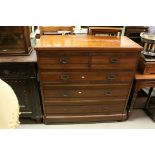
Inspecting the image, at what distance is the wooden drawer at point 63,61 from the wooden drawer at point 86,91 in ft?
0.74

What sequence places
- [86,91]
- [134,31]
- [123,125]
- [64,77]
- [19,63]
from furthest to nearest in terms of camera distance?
[134,31]
[123,125]
[86,91]
[64,77]
[19,63]

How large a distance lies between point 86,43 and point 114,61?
0.30 meters

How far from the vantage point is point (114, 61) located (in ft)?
5.35

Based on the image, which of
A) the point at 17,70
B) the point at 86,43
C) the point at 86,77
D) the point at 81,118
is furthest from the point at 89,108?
the point at 17,70

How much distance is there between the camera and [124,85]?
180 cm

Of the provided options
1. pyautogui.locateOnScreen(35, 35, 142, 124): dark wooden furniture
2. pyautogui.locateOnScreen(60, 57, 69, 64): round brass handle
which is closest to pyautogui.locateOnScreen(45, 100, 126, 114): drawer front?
pyautogui.locateOnScreen(35, 35, 142, 124): dark wooden furniture

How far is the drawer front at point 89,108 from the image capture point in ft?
6.26

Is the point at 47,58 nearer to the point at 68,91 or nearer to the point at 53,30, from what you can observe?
the point at 68,91

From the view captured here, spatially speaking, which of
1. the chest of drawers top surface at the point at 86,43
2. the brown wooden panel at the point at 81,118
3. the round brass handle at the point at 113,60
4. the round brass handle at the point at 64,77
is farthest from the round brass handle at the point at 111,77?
the brown wooden panel at the point at 81,118

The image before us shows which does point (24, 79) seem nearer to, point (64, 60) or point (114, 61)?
point (64, 60)

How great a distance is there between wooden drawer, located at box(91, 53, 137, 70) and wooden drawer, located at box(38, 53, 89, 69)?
0.09 m

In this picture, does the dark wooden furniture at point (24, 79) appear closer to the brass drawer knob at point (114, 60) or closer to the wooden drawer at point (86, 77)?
the wooden drawer at point (86, 77)
